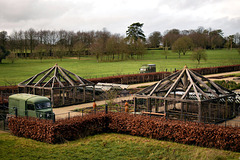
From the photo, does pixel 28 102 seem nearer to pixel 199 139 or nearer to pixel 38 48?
pixel 199 139

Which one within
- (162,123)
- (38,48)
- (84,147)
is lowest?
(84,147)

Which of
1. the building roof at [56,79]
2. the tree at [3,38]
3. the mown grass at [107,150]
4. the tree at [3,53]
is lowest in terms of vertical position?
the mown grass at [107,150]

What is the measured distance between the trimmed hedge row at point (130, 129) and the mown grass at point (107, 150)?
438mm

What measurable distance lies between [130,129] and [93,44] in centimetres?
9739

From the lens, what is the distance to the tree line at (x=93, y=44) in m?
110

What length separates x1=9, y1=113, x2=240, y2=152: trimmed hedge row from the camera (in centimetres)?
1498

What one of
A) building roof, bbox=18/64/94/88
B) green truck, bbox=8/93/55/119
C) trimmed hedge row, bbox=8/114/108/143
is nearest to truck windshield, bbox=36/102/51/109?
green truck, bbox=8/93/55/119

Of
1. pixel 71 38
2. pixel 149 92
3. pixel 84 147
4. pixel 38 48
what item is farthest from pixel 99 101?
pixel 71 38

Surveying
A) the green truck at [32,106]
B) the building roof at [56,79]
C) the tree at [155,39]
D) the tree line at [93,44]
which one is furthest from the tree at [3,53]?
the tree at [155,39]

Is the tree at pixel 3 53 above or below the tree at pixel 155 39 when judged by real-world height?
below

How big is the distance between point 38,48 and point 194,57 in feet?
203

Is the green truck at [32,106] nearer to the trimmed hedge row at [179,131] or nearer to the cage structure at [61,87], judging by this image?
the trimmed hedge row at [179,131]

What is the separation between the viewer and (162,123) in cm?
1652

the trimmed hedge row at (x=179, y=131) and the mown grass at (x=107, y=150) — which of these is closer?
the mown grass at (x=107, y=150)
